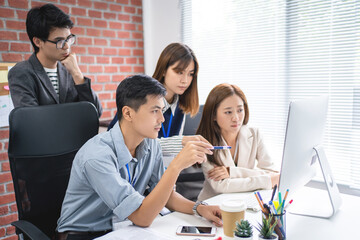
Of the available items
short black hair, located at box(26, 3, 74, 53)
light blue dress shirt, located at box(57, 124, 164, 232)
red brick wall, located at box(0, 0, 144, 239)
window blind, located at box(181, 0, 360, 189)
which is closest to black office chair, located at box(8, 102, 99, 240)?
light blue dress shirt, located at box(57, 124, 164, 232)

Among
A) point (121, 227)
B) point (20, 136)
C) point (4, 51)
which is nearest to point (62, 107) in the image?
point (20, 136)

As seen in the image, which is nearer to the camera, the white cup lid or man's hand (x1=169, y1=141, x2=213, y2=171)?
the white cup lid

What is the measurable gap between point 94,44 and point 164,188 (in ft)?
7.61

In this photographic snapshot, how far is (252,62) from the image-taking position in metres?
2.74

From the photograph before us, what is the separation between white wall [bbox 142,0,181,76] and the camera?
134 inches

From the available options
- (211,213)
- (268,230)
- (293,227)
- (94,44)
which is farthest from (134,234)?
(94,44)

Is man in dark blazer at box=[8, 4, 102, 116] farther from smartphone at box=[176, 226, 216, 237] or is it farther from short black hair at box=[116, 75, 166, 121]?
smartphone at box=[176, 226, 216, 237]

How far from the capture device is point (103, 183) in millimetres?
1159

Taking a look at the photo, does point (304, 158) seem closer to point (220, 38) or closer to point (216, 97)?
point (216, 97)

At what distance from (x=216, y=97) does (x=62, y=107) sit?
836mm

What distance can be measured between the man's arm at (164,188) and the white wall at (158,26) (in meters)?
2.43

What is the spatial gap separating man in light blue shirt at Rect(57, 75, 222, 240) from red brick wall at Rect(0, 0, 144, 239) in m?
1.64

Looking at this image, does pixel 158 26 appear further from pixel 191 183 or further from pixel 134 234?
pixel 134 234

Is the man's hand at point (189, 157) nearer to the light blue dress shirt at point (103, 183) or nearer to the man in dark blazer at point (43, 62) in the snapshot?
the light blue dress shirt at point (103, 183)
